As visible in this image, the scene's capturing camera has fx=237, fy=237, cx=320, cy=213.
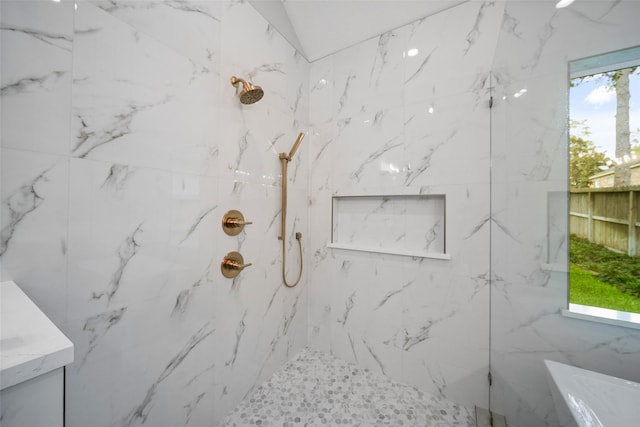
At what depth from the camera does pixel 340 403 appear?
145 cm

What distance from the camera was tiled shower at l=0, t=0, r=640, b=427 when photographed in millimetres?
725

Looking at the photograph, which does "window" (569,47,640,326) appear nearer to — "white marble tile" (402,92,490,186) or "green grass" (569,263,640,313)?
"green grass" (569,263,640,313)

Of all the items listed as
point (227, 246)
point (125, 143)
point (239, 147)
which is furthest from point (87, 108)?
point (227, 246)

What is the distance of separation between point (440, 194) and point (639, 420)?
3.75 feet

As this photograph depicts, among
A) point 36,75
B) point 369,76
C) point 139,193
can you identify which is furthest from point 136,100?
point 369,76

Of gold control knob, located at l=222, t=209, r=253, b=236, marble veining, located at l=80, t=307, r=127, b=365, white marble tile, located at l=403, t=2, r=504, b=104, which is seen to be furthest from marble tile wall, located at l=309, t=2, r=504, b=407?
marble veining, located at l=80, t=307, r=127, b=365

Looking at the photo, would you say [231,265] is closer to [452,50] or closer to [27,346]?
[27,346]

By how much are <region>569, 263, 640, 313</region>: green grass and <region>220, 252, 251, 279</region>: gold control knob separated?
1265 millimetres

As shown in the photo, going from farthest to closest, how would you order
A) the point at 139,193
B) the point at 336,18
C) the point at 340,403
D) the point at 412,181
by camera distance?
the point at 336,18 → the point at 412,181 → the point at 340,403 → the point at 139,193

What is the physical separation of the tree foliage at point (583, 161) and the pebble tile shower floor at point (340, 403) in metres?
1.46

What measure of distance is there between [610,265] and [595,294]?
8 cm

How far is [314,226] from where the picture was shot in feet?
6.49

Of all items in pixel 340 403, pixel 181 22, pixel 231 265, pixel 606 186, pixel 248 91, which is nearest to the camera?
pixel 606 186

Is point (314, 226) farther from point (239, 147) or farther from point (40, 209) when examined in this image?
point (40, 209)
